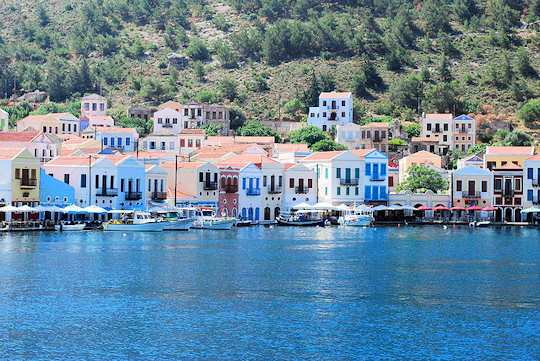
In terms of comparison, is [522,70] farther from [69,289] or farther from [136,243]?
[69,289]

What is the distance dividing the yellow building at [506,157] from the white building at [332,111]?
121 ft

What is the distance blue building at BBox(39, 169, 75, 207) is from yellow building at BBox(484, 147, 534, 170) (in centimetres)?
3617

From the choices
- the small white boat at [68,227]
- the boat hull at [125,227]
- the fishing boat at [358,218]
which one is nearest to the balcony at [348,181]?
the fishing boat at [358,218]

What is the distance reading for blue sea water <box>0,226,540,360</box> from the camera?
45219 mm

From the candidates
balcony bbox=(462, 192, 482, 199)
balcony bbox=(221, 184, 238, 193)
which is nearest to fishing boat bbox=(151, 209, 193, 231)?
balcony bbox=(221, 184, 238, 193)

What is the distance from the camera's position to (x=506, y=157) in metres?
115

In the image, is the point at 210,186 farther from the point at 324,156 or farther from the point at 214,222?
the point at 324,156

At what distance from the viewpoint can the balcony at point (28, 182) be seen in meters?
93.6

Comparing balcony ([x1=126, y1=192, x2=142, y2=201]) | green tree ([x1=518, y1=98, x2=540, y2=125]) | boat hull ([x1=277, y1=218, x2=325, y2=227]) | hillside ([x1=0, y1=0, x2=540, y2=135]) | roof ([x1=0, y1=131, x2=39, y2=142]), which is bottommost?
boat hull ([x1=277, y1=218, x2=325, y2=227])

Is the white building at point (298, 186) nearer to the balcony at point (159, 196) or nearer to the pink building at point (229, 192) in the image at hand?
the pink building at point (229, 192)

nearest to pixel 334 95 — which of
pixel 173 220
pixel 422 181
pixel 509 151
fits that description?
pixel 422 181

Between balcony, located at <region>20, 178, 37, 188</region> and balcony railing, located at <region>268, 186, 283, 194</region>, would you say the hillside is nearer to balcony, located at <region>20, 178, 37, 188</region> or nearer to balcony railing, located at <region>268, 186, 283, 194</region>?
balcony railing, located at <region>268, 186, 283, 194</region>

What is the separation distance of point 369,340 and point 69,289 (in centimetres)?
1617

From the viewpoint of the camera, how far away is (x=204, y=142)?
135375mm
